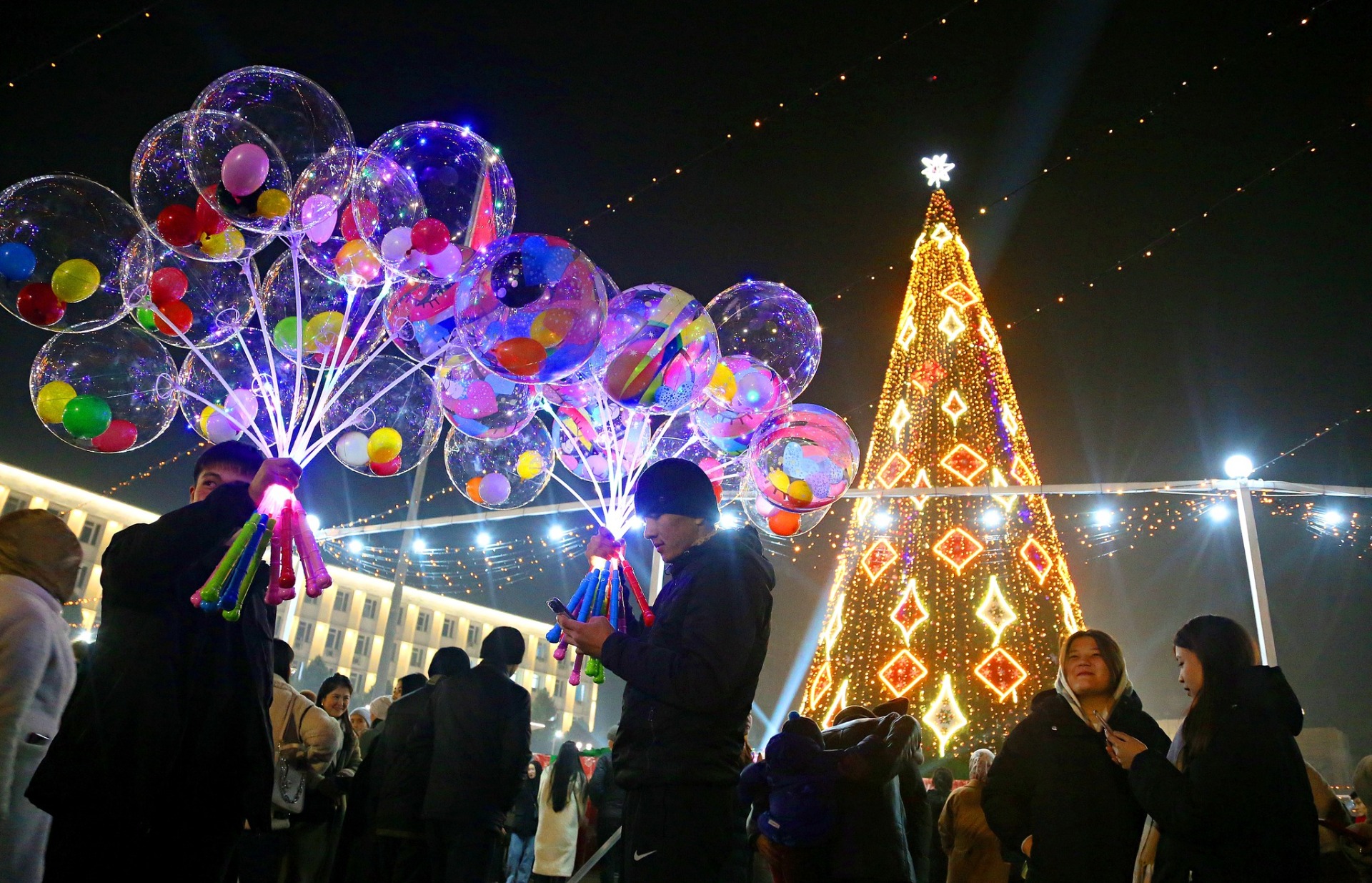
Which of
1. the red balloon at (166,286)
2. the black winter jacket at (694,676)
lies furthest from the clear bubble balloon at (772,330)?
the red balloon at (166,286)

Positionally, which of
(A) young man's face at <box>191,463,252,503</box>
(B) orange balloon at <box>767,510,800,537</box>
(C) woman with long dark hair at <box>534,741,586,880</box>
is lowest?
(C) woman with long dark hair at <box>534,741,586,880</box>

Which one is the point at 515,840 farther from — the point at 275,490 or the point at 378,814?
the point at 275,490

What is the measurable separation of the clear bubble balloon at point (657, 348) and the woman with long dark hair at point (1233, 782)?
2.32 metres

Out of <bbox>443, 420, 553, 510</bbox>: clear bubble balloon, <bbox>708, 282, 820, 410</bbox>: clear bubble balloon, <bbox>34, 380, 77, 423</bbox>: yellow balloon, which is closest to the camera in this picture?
<bbox>34, 380, 77, 423</bbox>: yellow balloon

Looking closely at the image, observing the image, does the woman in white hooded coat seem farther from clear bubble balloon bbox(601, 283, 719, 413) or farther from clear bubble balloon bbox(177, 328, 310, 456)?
clear bubble balloon bbox(601, 283, 719, 413)

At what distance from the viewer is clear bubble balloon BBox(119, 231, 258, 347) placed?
3922 millimetres

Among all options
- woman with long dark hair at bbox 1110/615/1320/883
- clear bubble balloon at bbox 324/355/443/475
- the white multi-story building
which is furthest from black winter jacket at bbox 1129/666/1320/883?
the white multi-story building

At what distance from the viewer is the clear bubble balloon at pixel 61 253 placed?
3.66m

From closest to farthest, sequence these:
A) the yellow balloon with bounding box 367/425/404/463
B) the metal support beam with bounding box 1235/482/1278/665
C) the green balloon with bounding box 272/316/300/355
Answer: the green balloon with bounding box 272/316/300/355, the yellow balloon with bounding box 367/425/404/463, the metal support beam with bounding box 1235/482/1278/665

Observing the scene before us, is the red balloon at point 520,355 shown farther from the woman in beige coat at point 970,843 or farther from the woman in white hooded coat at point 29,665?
the woman in beige coat at point 970,843

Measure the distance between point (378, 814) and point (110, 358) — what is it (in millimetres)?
2586

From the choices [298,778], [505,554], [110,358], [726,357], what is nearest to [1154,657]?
[505,554]

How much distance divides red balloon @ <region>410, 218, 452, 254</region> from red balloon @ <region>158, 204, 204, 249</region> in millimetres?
943

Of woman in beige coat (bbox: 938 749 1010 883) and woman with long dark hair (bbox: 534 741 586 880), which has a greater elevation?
woman in beige coat (bbox: 938 749 1010 883)
